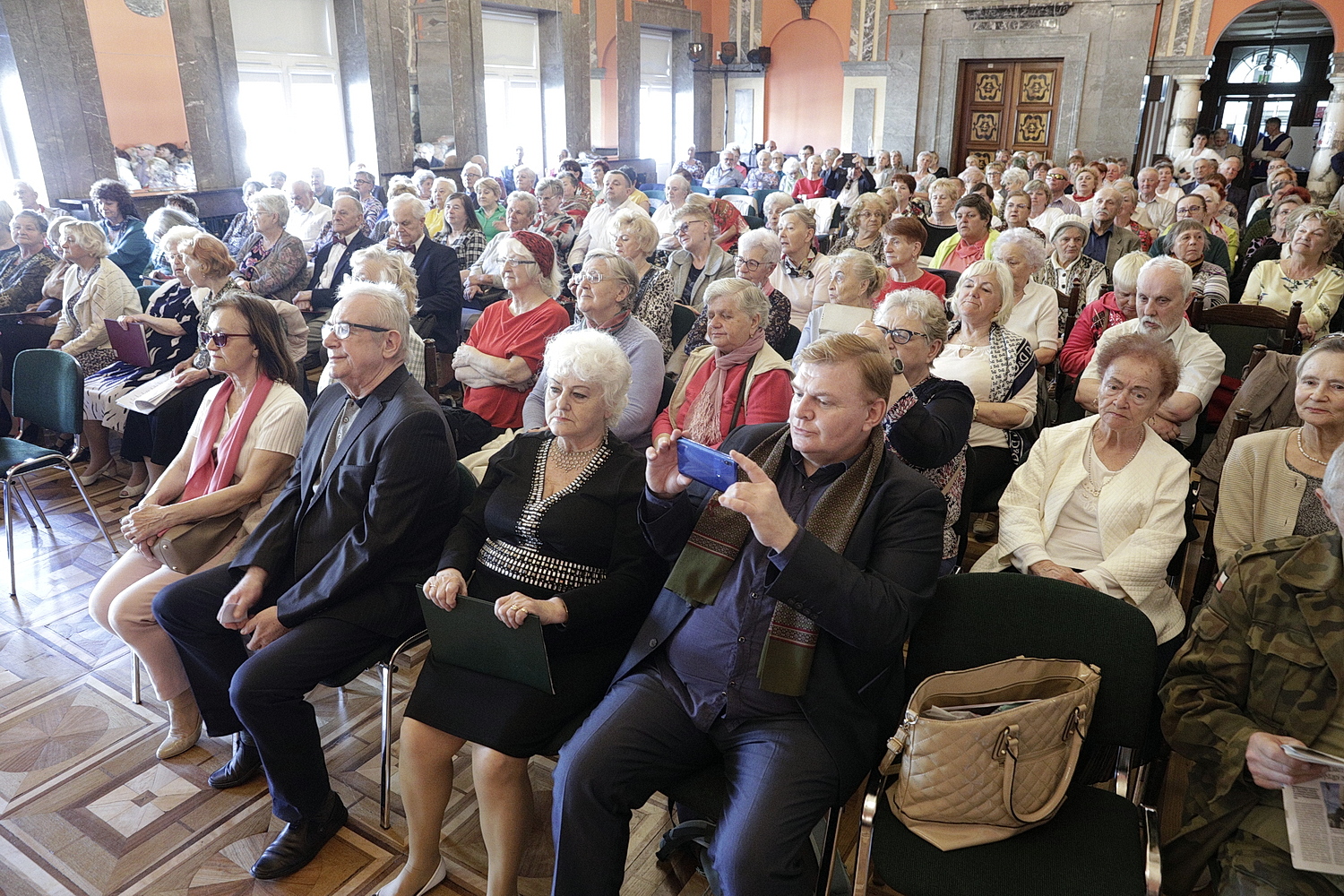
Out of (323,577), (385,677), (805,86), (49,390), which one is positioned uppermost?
(805,86)

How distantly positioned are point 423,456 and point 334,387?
0.54 m

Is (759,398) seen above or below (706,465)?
below

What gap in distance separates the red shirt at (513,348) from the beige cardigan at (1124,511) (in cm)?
204

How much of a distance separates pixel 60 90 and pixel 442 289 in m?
5.83

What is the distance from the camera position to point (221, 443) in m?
2.79

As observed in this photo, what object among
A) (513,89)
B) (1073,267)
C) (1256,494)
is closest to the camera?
(1256,494)

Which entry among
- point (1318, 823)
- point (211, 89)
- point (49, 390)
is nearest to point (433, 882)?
point (1318, 823)

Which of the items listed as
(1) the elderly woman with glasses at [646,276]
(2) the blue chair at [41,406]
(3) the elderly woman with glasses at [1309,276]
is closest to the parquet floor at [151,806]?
(2) the blue chair at [41,406]

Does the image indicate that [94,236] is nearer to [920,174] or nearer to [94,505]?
[94,505]

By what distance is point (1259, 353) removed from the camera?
3.21 meters

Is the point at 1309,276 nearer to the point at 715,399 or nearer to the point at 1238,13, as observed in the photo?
the point at 715,399

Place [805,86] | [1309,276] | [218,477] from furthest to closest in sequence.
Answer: [805,86] → [1309,276] → [218,477]

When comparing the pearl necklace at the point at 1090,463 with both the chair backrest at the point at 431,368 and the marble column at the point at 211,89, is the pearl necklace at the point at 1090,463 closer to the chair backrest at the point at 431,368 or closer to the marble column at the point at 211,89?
A: the chair backrest at the point at 431,368

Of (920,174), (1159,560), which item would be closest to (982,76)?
(920,174)
